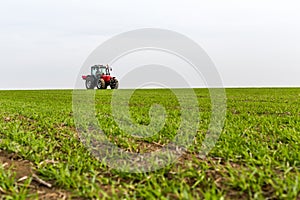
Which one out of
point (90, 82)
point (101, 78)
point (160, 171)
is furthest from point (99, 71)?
point (160, 171)

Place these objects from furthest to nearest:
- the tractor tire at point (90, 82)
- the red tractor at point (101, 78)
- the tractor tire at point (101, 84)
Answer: the tractor tire at point (90, 82)
the red tractor at point (101, 78)
the tractor tire at point (101, 84)

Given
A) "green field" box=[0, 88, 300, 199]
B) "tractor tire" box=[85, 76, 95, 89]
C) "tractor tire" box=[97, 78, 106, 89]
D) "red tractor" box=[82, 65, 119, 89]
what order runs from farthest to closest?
"tractor tire" box=[85, 76, 95, 89]
"red tractor" box=[82, 65, 119, 89]
"tractor tire" box=[97, 78, 106, 89]
"green field" box=[0, 88, 300, 199]

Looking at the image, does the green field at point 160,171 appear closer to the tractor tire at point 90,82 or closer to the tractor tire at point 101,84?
the tractor tire at point 101,84

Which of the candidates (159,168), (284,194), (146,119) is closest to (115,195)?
(159,168)

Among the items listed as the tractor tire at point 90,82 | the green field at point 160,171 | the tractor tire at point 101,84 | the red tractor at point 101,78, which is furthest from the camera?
the tractor tire at point 90,82

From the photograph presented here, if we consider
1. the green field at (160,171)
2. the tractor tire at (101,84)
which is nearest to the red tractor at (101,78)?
the tractor tire at (101,84)

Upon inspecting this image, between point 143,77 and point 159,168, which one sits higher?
point 143,77

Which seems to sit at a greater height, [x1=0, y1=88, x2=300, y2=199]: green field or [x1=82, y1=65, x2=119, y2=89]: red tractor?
[x1=82, y1=65, x2=119, y2=89]: red tractor

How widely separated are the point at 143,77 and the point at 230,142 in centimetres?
137

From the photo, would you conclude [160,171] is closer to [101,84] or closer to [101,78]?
[101,84]

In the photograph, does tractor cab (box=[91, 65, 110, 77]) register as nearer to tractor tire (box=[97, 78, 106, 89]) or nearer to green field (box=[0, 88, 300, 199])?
tractor tire (box=[97, 78, 106, 89])

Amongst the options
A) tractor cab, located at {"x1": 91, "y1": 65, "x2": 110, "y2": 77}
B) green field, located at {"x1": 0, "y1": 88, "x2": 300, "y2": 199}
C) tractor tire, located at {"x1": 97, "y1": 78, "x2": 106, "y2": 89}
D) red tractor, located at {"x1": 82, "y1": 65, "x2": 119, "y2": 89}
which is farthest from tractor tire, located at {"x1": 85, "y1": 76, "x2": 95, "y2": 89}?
green field, located at {"x1": 0, "y1": 88, "x2": 300, "y2": 199}

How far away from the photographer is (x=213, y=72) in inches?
145

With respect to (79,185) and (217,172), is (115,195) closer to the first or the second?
(79,185)
